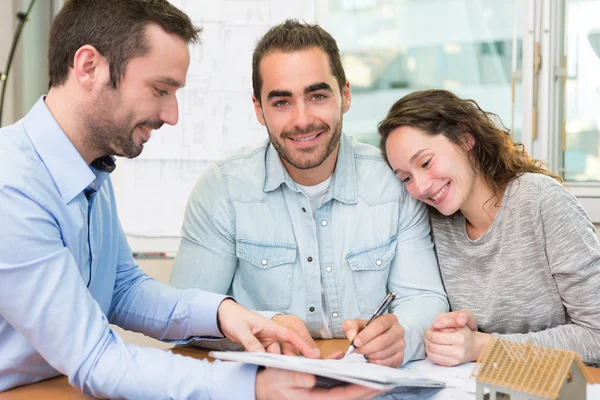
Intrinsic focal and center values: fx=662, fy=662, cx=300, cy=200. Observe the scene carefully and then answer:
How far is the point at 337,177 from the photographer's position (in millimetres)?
1740

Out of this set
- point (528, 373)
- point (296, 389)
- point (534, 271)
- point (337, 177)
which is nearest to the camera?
point (528, 373)

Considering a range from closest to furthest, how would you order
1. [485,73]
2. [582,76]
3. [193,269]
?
[193,269]
[582,76]
[485,73]

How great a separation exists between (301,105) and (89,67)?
0.60 metres

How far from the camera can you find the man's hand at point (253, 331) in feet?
3.80

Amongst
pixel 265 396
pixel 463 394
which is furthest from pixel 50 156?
pixel 463 394

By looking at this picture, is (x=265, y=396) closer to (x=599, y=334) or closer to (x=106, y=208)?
(x=106, y=208)

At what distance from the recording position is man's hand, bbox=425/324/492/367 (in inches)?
50.4

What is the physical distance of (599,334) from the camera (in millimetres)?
1407

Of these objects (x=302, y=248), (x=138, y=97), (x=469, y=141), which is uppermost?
(x=138, y=97)

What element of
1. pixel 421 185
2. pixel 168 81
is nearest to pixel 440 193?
pixel 421 185

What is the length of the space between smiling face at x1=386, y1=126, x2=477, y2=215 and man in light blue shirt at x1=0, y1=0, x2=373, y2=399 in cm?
56

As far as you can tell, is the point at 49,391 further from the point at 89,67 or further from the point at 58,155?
the point at 89,67

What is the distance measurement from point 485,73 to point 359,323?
2.01 metres

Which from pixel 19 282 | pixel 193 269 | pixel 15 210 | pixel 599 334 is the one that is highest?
pixel 15 210
